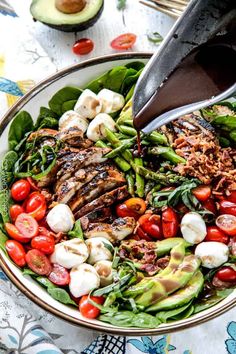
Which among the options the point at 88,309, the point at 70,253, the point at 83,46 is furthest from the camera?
the point at 83,46

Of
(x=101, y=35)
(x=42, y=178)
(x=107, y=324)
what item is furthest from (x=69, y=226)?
(x=101, y=35)

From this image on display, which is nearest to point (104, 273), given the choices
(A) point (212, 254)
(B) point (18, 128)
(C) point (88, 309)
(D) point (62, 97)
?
(C) point (88, 309)

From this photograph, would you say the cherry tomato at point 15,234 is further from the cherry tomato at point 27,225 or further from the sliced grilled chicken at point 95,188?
the sliced grilled chicken at point 95,188

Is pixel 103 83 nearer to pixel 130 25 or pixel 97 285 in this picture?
pixel 130 25

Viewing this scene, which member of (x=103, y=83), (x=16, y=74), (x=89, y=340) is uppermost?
(x=103, y=83)

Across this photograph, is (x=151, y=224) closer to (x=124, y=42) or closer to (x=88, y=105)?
(x=88, y=105)

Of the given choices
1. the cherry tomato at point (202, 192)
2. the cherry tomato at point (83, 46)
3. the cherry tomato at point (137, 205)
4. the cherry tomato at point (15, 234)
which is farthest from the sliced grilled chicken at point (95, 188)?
the cherry tomato at point (83, 46)

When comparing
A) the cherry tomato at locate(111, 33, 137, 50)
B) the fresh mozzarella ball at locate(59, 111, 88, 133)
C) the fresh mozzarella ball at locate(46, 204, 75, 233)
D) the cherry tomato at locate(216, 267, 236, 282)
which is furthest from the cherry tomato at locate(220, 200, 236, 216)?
the cherry tomato at locate(111, 33, 137, 50)
